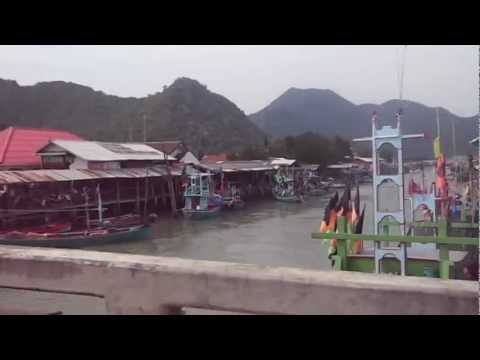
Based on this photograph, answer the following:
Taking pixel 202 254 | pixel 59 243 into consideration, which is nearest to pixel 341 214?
pixel 202 254

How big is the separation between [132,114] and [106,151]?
38.3 meters

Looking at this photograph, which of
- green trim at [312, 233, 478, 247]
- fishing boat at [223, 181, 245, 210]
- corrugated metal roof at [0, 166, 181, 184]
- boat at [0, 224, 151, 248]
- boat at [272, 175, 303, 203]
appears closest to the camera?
green trim at [312, 233, 478, 247]

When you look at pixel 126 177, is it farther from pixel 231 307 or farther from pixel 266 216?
pixel 231 307

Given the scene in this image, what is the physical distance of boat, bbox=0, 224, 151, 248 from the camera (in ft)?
56.1

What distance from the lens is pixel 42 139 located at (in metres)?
30.5

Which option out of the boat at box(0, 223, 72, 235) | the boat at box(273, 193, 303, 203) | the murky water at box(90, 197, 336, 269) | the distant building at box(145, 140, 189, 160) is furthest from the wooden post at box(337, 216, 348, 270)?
the distant building at box(145, 140, 189, 160)

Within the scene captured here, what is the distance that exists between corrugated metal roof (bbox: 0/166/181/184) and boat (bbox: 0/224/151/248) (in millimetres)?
2900

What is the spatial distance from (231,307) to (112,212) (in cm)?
2532

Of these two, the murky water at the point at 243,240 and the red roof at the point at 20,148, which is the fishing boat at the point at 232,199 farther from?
the red roof at the point at 20,148

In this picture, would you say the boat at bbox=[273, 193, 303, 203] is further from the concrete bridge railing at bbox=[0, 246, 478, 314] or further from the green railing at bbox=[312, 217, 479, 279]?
the concrete bridge railing at bbox=[0, 246, 478, 314]

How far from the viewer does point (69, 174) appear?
23.1m

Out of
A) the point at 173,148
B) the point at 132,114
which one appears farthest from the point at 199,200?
the point at 132,114

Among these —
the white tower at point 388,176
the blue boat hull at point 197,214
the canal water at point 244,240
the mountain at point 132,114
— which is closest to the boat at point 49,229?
the canal water at point 244,240

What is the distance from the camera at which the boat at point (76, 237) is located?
17109 mm
